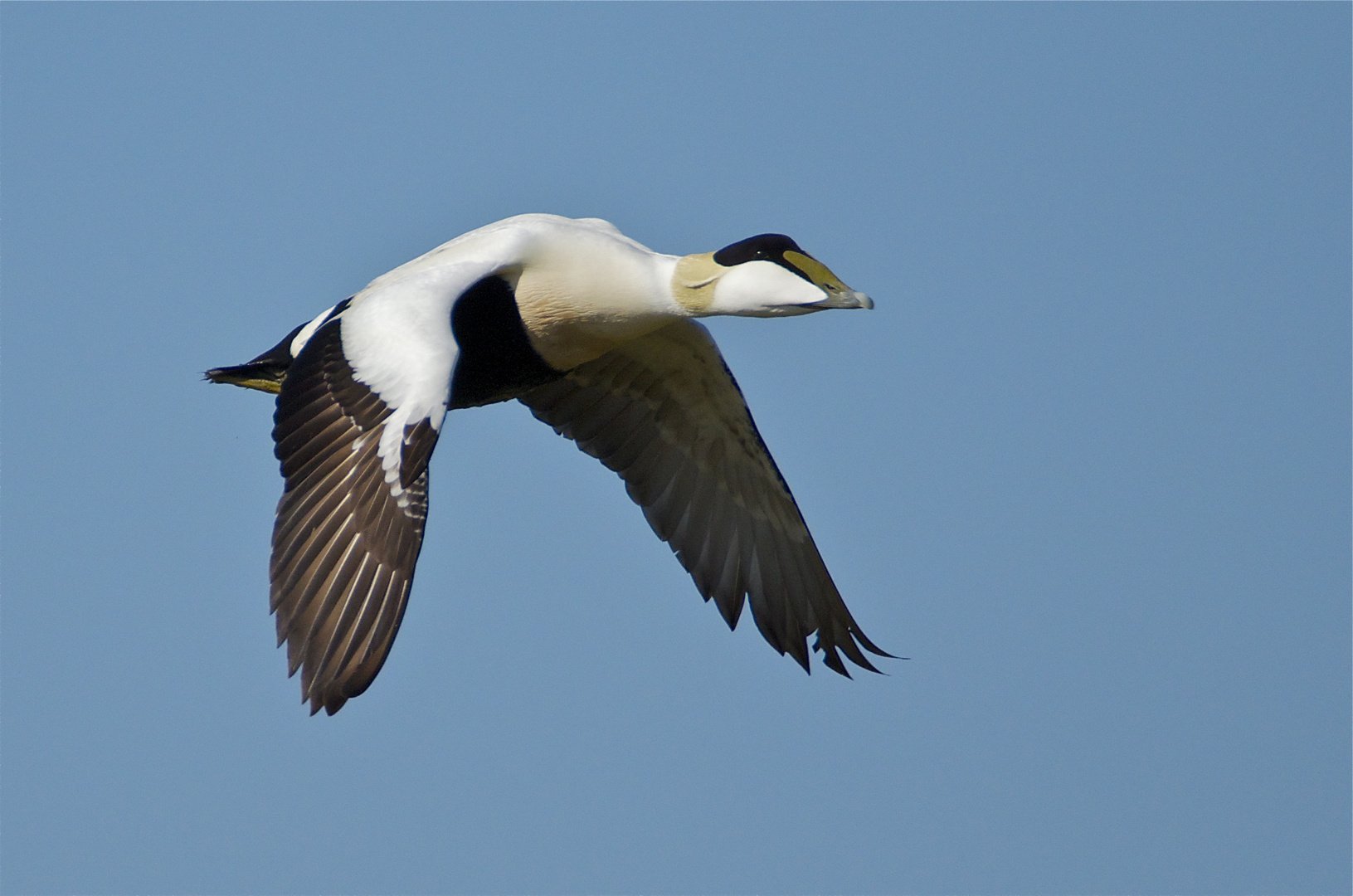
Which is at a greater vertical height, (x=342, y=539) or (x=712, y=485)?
(x=712, y=485)

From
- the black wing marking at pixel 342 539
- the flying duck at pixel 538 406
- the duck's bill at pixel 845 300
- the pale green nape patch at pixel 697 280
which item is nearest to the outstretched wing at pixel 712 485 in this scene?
the flying duck at pixel 538 406

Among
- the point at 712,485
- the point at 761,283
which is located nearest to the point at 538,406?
the point at 712,485

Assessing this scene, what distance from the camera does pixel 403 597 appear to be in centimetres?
752

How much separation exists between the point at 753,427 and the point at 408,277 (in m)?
2.89

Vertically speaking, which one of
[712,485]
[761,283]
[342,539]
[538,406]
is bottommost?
[342,539]

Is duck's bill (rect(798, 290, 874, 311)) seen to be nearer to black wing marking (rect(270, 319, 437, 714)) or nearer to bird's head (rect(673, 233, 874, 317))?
bird's head (rect(673, 233, 874, 317))

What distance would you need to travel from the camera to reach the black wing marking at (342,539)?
7449 mm

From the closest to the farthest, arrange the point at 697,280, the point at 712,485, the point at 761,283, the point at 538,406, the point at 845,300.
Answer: the point at 845,300 < the point at 761,283 < the point at 697,280 < the point at 538,406 < the point at 712,485

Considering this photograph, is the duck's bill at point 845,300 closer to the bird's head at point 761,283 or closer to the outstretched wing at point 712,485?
the bird's head at point 761,283

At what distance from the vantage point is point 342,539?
771cm

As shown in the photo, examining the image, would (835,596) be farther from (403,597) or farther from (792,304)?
(403,597)

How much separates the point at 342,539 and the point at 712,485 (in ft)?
11.7

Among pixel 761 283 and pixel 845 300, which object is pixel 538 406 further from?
pixel 845 300

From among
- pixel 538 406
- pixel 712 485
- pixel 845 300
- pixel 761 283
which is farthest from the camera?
pixel 712 485
